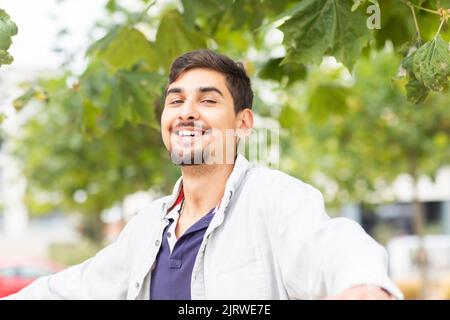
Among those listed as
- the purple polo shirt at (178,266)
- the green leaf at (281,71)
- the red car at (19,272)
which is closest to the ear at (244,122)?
the purple polo shirt at (178,266)

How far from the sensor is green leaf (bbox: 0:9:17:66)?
2.09m

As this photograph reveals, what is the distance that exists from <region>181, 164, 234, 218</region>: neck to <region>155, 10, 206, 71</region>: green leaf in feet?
4.29

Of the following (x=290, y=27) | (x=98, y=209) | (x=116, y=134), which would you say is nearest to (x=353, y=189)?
(x=98, y=209)

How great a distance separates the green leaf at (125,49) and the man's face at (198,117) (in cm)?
130

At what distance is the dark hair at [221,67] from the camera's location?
2143 millimetres

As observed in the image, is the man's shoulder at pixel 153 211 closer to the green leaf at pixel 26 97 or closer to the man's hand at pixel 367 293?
the man's hand at pixel 367 293

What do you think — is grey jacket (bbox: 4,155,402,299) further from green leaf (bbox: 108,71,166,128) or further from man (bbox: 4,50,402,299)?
green leaf (bbox: 108,71,166,128)

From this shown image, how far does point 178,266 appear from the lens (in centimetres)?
207

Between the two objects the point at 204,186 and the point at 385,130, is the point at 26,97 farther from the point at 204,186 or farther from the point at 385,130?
the point at 385,130

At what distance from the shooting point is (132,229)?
2.35m

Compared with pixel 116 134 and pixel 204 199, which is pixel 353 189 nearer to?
pixel 116 134

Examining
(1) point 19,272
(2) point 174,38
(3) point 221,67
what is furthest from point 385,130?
(3) point 221,67

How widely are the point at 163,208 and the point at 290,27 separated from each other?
71 cm

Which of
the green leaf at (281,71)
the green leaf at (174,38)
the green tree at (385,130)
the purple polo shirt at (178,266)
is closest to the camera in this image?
the purple polo shirt at (178,266)
